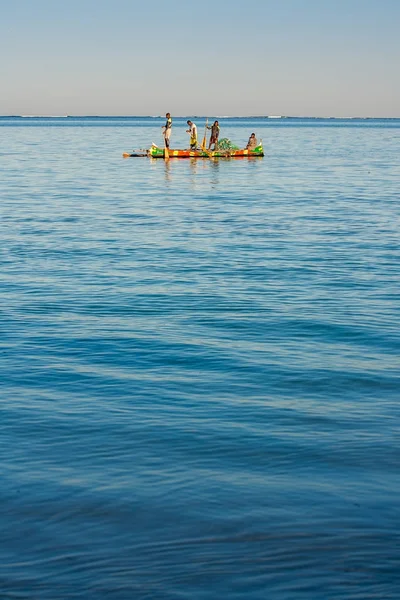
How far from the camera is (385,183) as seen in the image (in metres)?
40.1

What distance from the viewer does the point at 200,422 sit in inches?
338

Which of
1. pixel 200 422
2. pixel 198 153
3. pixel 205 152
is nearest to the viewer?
pixel 200 422

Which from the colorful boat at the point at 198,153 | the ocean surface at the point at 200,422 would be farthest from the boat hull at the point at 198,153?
the ocean surface at the point at 200,422

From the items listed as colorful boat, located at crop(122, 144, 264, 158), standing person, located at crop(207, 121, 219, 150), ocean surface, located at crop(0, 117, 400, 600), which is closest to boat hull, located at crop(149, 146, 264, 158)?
colorful boat, located at crop(122, 144, 264, 158)

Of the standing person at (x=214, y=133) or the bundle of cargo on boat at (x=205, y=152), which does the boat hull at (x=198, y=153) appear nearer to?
the bundle of cargo on boat at (x=205, y=152)

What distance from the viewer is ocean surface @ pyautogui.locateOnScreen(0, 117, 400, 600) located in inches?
232

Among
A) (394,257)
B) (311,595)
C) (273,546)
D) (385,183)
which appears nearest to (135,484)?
(273,546)

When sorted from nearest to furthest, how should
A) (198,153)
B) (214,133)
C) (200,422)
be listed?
(200,422), (214,133), (198,153)

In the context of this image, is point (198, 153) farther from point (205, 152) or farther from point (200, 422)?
point (200, 422)

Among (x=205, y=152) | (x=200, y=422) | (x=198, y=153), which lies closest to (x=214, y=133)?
(x=205, y=152)

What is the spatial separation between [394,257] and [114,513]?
13.4m

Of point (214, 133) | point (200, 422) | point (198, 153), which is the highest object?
point (214, 133)

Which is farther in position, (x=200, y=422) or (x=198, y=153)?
(x=198, y=153)

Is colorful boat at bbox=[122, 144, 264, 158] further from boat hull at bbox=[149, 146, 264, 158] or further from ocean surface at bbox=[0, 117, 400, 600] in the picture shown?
ocean surface at bbox=[0, 117, 400, 600]
